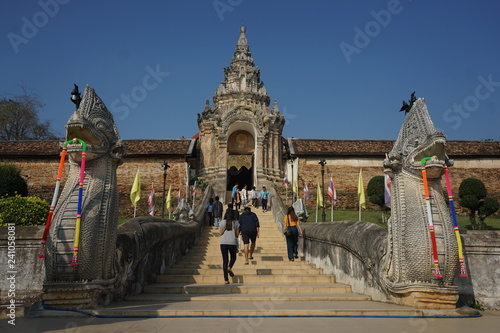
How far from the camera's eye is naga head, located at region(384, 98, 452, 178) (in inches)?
223

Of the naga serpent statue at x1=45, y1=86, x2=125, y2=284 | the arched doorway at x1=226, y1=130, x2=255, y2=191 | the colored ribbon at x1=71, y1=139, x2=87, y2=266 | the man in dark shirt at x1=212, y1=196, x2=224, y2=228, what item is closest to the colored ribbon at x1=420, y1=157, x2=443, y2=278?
the naga serpent statue at x1=45, y1=86, x2=125, y2=284

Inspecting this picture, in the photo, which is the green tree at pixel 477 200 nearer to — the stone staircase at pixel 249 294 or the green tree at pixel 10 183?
the stone staircase at pixel 249 294

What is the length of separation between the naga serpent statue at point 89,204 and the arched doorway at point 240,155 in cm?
2048

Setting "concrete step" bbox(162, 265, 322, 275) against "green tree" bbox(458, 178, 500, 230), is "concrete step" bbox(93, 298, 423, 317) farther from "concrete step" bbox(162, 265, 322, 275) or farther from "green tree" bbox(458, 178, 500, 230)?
"green tree" bbox(458, 178, 500, 230)

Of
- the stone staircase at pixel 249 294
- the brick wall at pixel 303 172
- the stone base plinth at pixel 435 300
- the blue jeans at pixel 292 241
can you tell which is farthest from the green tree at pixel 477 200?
the stone base plinth at pixel 435 300

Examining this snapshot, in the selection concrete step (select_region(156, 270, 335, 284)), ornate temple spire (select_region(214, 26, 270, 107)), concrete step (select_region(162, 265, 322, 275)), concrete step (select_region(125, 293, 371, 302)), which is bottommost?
concrete step (select_region(125, 293, 371, 302))

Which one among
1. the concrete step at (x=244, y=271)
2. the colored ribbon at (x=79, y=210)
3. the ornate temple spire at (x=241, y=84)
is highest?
the ornate temple spire at (x=241, y=84)

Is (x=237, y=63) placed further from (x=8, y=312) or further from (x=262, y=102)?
(x=8, y=312)

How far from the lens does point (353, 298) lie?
6418 millimetres

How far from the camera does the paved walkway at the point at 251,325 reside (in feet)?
14.2

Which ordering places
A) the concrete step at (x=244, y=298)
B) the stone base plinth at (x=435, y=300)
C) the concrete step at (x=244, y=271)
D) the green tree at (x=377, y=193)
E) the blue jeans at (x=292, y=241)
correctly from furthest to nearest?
the green tree at (x=377, y=193), the blue jeans at (x=292, y=241), the concrete step at (x=244, y=271), the concrete step at (x=244, y=298), the stone base plinth at (x=435, y=300)

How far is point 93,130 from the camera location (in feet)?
18.4

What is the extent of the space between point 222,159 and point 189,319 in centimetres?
2077

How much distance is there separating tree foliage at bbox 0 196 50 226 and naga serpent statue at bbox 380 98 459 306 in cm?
755
